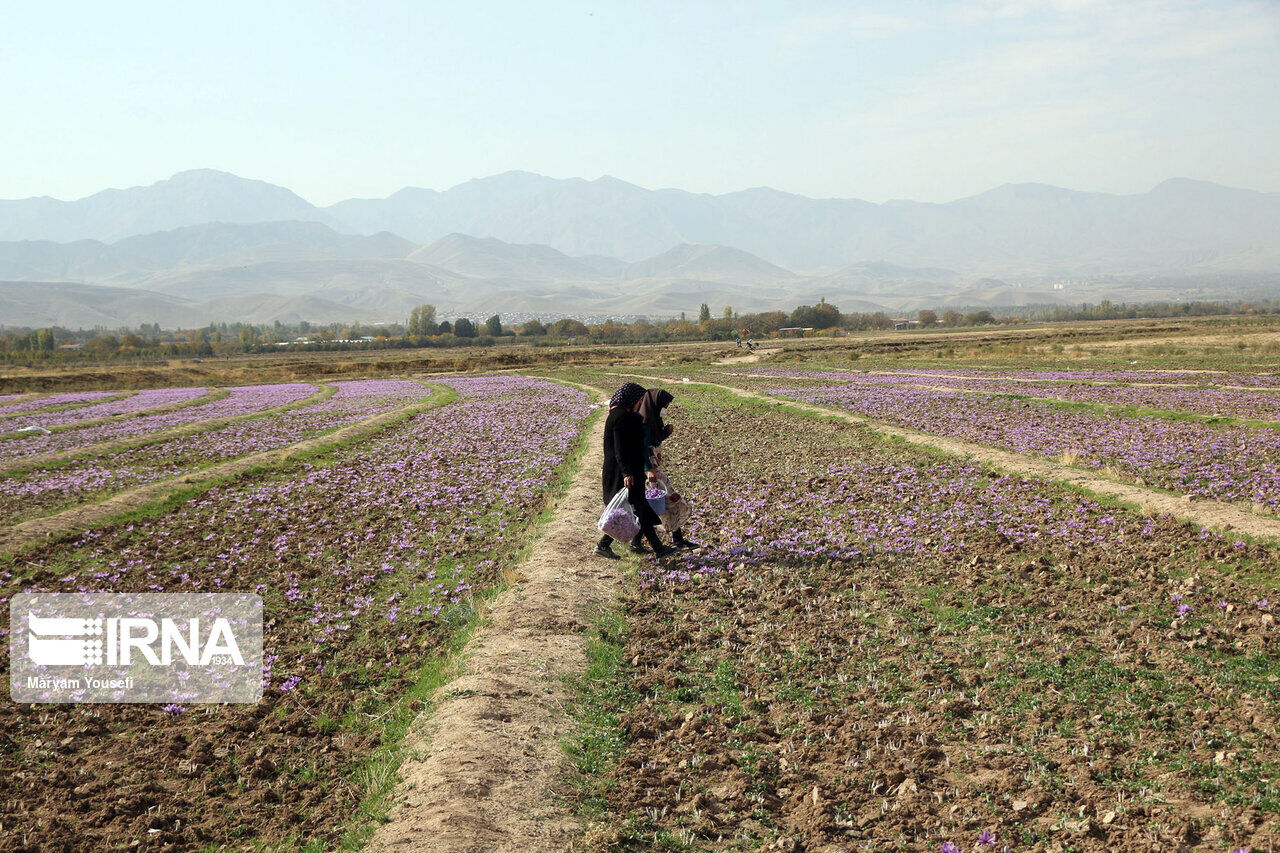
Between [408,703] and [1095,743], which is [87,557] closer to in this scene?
[408,703]

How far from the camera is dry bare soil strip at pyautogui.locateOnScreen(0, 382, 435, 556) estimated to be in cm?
1659

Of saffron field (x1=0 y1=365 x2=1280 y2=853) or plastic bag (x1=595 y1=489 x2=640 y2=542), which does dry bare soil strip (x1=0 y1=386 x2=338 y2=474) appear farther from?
plastic bag (x1=595 y1=489 x2=640 y2=542)

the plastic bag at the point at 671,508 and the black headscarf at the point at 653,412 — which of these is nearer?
the black headscarf at the point at 653,412

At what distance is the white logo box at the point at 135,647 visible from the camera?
9664 mm

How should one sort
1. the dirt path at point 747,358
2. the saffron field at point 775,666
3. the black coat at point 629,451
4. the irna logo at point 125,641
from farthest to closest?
the dirt path at point 747,358
the black coat at point 629,451
the irna logo at point 125,641
the saffron field at point 775,666

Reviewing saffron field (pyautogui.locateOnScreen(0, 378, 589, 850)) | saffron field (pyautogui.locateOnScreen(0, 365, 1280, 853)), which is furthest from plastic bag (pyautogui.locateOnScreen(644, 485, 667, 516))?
saffron field (pyautogui.locateOnScreen(0, 378, 589, 850))

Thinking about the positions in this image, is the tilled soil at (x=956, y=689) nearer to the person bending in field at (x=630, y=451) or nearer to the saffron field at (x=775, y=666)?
the saffron field at (x=775, y=666)

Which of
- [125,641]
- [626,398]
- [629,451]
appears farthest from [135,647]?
[626,398]

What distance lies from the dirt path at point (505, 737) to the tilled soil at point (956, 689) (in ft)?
2.42

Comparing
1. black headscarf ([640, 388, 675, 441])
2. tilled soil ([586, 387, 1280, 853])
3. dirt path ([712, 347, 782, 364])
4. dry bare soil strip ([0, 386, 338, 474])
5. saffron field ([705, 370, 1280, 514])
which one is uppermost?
dirt path ([712, 347, 782, 364])

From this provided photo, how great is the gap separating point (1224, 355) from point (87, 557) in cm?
8259

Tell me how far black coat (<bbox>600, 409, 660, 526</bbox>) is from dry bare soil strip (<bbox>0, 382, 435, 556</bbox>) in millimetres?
12177

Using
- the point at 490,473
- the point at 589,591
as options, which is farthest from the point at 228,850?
the point at 490,473

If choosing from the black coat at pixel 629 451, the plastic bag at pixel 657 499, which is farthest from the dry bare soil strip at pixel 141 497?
the plastic bag at pixel 657 499
